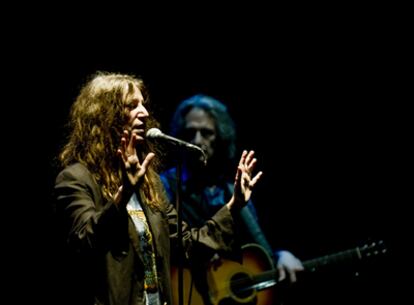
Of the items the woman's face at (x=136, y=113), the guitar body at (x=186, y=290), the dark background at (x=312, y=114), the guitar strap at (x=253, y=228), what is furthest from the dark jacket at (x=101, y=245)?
the dark background at (x=312, y=114)

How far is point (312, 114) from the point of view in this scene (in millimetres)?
4820

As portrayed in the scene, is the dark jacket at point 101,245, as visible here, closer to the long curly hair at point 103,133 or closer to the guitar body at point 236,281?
the long curly hair at point 103,133

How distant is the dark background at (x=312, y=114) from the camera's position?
452 cm

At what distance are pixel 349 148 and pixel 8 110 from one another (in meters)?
3.03

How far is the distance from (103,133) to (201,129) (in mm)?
1803

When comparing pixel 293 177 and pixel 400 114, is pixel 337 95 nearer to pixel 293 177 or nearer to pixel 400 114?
pixel 400 114

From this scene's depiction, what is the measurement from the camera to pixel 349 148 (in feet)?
15.5

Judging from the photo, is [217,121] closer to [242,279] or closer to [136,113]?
[242,279]

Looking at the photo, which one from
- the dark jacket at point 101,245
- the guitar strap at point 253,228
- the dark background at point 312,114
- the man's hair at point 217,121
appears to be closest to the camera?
the dark jacket at point 101,245

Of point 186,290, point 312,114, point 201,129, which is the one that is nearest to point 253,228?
point 186,290

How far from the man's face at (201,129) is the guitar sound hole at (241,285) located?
3.37 ft

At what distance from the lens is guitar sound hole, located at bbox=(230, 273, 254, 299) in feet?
12.3

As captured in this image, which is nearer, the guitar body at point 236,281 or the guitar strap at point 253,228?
the guitar body at point 236,281

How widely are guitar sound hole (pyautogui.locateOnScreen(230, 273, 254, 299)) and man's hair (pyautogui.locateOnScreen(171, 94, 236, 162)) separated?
109 centimetres
